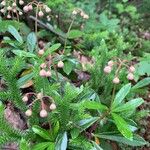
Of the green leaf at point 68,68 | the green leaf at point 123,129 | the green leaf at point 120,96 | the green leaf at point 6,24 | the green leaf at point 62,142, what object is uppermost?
the green leaf at point 6,24

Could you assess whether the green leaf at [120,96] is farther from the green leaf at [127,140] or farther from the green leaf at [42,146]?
the green leaf at [42,146]

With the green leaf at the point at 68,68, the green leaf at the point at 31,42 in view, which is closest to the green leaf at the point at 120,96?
the green leaf at the point at 68,68

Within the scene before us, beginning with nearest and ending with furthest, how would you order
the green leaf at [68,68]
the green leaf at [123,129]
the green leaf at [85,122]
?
the green leaf at [123,129] < the green leaf at [85,122] < the green leaf at [68,68]

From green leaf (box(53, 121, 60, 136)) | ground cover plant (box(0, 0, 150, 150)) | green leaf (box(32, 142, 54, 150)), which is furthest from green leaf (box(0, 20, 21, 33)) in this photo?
green leaf (box(32, 142, 54, 150))

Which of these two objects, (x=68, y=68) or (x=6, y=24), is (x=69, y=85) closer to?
(x=68, y=68)

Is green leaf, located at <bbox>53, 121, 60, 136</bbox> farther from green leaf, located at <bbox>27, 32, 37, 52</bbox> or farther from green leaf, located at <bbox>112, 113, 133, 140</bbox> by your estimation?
green leaf, located at <bbox>27, 32, 37, 52</bbox>

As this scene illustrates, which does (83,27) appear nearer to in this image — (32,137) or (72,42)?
(72,42)

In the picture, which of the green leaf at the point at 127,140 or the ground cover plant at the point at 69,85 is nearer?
the ground cover plant at the point at 69,85

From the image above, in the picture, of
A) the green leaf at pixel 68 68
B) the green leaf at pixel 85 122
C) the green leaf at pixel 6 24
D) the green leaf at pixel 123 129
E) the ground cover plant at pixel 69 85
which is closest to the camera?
the green leaf at pixel 123 129

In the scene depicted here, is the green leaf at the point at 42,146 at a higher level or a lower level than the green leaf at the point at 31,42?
lower
